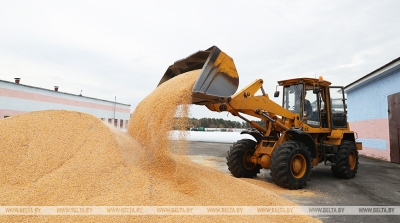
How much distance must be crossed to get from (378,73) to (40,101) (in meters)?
21.5

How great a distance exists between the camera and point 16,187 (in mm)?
3408

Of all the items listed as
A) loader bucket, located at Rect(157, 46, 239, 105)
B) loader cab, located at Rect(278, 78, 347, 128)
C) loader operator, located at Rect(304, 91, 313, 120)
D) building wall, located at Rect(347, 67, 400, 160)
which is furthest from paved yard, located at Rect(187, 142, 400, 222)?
building wall, located at Rect(347, 67, 400, 160)

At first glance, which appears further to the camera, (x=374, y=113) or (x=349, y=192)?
(x=374, y=113)

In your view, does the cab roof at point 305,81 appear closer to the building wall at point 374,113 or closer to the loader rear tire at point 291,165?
the loader rear tire at point 291,165

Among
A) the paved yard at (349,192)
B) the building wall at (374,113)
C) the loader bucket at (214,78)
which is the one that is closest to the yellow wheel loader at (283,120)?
the loader bucket at (214,78)

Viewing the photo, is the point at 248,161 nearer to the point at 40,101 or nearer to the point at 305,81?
the point at 305,81

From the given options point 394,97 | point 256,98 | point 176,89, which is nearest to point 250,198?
point 176,89

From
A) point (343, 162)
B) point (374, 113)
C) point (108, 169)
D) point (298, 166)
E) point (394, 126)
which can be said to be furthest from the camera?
point (374, 113)

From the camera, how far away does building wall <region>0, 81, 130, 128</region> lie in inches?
708

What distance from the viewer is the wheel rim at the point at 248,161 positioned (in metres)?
6.79

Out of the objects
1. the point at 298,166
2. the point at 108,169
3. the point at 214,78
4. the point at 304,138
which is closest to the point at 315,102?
the point at 304,138

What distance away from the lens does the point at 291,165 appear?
19.2ft

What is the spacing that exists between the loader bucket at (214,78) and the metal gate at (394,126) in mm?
8878

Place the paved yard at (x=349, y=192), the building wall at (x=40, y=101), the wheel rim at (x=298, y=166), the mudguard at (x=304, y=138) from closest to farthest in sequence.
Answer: the paved yard at (x=349, y=192), the wheel rim at (x=298, y=166), the mudguard at (x=304, y=138), the building wall at (x=40, y=101)
